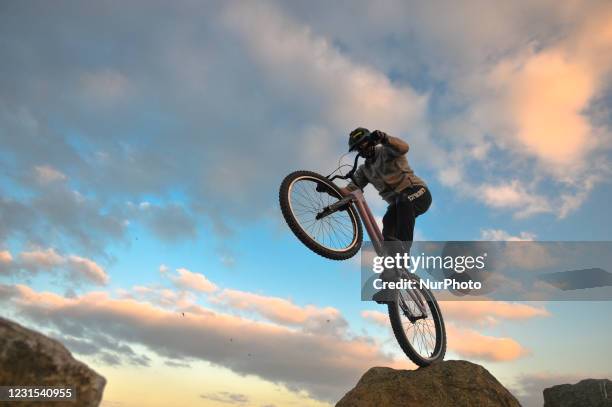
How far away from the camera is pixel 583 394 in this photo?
12398 millimetres

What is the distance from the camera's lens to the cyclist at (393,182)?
859cm

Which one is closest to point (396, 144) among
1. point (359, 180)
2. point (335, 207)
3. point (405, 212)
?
point (359, 180)

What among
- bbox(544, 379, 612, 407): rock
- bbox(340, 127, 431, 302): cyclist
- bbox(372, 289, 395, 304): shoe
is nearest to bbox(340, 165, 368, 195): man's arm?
bbox(340, 127, 431, 302): cyclist

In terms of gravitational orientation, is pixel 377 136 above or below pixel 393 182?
above

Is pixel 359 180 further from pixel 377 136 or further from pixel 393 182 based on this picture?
pixel 377 136

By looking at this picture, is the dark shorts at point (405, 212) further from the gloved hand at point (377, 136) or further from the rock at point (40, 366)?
the rock at point (40, 366)

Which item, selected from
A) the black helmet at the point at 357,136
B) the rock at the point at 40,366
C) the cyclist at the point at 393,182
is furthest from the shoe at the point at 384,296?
the rock at the point at 40,366

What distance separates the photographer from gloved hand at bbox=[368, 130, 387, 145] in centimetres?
830

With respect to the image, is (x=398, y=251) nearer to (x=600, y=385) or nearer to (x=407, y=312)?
(x=407, y=312)

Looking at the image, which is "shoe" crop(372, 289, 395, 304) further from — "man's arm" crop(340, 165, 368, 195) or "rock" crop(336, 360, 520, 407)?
"man's arm" crop(340, 165, 368, 195)

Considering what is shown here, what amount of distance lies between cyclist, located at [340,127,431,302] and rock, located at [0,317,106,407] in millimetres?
5499

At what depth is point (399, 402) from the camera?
8188mm

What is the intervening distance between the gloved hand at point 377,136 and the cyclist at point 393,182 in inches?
1.4

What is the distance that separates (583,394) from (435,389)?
682 centimetres
